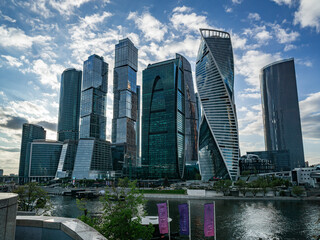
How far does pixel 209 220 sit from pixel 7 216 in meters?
26.1

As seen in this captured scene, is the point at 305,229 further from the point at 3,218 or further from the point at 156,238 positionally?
the point at 3,218

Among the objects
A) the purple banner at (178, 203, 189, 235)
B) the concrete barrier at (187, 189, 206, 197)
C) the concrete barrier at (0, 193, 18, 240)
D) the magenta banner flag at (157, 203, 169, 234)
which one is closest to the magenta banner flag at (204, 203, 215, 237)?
the purple banner at (178, 203, 189, 235)

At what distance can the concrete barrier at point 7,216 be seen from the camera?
9.71m

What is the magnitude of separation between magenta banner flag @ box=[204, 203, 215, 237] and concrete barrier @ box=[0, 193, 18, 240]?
80.0 feet

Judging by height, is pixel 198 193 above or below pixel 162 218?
below

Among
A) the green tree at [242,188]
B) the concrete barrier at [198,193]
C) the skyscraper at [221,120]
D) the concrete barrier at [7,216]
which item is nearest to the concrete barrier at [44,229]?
the concrete barrier at [7,216]

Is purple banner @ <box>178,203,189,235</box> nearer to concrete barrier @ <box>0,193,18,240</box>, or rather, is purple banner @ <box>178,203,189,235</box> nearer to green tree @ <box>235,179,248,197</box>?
concrete barrier @ <box>0,193,18,240</box>

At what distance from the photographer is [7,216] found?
996 cm

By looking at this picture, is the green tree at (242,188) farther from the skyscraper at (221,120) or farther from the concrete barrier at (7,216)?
the concrete barrier at (7,216)

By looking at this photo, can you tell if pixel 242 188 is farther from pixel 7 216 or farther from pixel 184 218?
pixel 7 216

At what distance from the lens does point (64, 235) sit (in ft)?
39.2

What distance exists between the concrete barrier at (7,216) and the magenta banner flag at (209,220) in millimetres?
24395

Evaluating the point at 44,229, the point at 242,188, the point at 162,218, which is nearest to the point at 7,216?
the point at 44,229

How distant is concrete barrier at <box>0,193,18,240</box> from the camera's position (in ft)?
31.9
